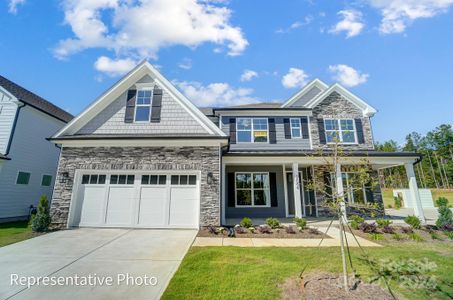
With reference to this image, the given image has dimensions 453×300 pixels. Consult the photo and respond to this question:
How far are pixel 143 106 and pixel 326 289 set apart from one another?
10.2 metres

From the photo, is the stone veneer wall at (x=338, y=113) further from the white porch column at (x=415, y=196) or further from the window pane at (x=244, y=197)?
the window pane at (x=244, y=197)

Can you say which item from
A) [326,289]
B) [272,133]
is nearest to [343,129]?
[272,133]

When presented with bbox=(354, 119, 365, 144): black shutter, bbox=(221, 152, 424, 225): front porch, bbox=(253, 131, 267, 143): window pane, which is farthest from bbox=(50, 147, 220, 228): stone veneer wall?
bbox=(354, 119, 365, 144): black shutter

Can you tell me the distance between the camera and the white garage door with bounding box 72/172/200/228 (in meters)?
8.95

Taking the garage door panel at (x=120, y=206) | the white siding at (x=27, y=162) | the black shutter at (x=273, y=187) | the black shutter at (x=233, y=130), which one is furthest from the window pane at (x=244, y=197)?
the white siding at (x=27, y=162)

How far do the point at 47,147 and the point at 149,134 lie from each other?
8.90 meters

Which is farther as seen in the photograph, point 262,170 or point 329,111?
point 329,111

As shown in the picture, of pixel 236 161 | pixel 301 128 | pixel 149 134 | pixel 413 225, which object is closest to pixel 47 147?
pixel 149 134

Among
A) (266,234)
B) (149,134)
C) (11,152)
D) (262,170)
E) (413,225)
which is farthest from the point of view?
(262,170)

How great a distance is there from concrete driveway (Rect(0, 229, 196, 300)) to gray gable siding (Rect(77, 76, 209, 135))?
15.3ft

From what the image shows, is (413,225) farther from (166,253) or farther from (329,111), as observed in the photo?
(166,253)

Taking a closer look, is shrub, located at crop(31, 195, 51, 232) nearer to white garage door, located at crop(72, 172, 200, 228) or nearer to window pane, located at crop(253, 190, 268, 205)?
white garage door, located at crop(72, 172, 200, 228)

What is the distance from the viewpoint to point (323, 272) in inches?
179

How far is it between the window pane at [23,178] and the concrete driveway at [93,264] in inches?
264
